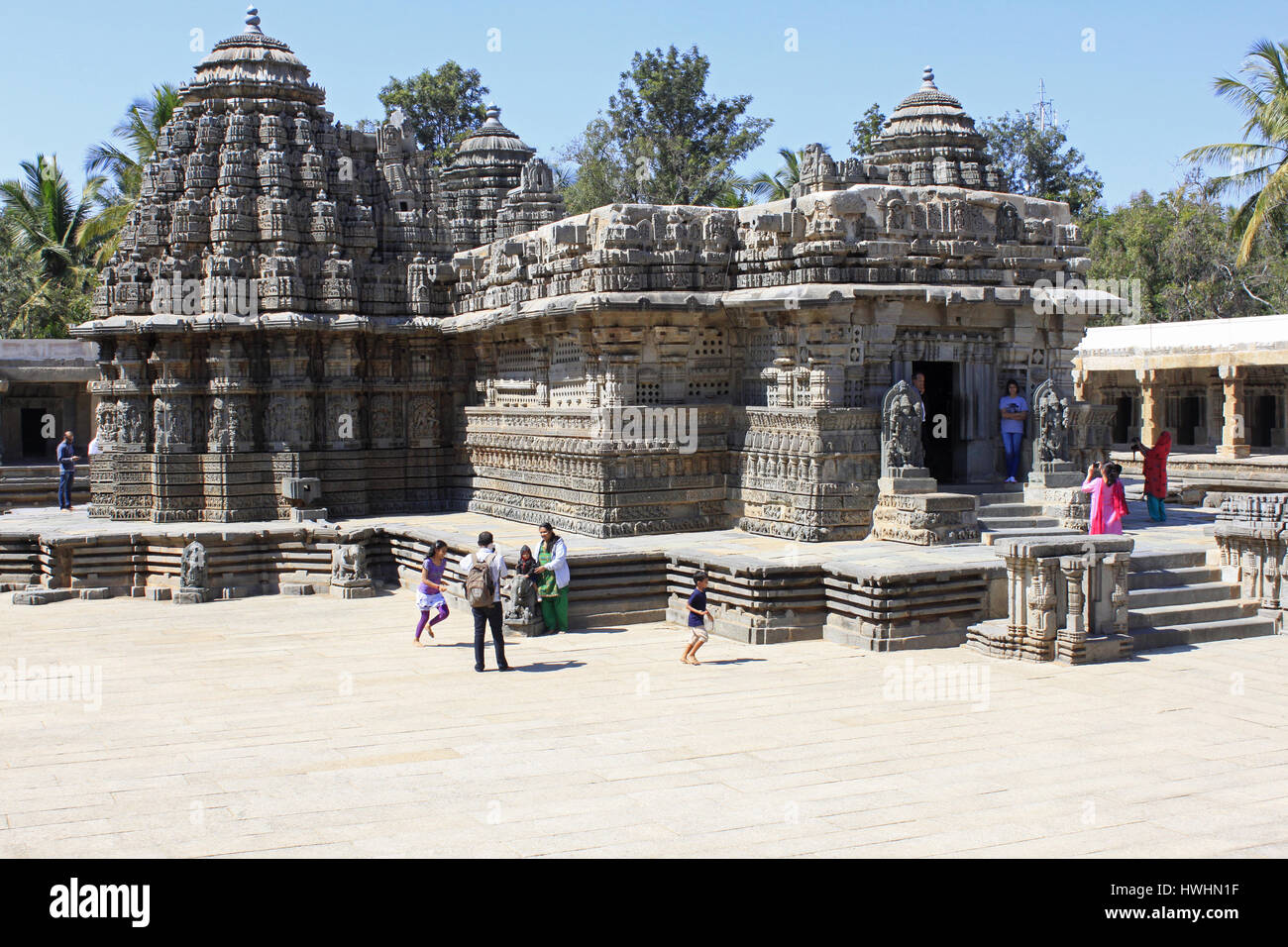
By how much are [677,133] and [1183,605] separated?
2380 centimetres

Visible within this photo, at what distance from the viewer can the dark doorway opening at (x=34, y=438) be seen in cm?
2608

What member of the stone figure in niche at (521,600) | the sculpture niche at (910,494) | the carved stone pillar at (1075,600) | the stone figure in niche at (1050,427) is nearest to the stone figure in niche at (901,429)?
the sculpture niche at (910,494)

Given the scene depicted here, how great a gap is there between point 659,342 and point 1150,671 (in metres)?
6.46

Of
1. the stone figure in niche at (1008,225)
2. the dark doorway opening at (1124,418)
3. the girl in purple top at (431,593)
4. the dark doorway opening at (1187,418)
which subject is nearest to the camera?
the girl in purple top at (431,593)

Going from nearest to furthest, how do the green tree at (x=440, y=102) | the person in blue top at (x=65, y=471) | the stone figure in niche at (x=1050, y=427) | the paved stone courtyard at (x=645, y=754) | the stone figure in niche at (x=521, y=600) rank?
the paved stone courtyard at (x=645, y=754) < the stone figure in niche at (x=521, y=600) < the stone figure in niche at (x=1050, y=427) < the person in blue top at (x=65, y=471) < the green tree at (x=440, y=102)

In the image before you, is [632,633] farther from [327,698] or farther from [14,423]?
[14,423]

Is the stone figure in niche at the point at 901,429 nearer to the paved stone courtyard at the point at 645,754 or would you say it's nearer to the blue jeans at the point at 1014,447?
the blue jeans at the point at 1014,447

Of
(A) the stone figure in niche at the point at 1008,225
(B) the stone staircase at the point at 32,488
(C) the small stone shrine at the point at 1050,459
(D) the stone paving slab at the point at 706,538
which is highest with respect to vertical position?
(A) the stone figure in niche at the point at 1008,225

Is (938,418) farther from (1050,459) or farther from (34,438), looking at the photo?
(34,438)

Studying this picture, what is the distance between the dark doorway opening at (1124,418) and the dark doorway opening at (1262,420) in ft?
12.2

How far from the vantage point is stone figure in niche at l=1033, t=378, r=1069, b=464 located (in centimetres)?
1395

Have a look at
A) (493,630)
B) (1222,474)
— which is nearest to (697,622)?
(493,630)

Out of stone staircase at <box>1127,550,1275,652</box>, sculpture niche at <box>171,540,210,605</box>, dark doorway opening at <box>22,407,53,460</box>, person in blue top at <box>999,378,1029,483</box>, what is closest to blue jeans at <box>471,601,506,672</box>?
stone staircase at <box>1127,550,1275,652</box>

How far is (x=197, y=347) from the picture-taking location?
1758cm
